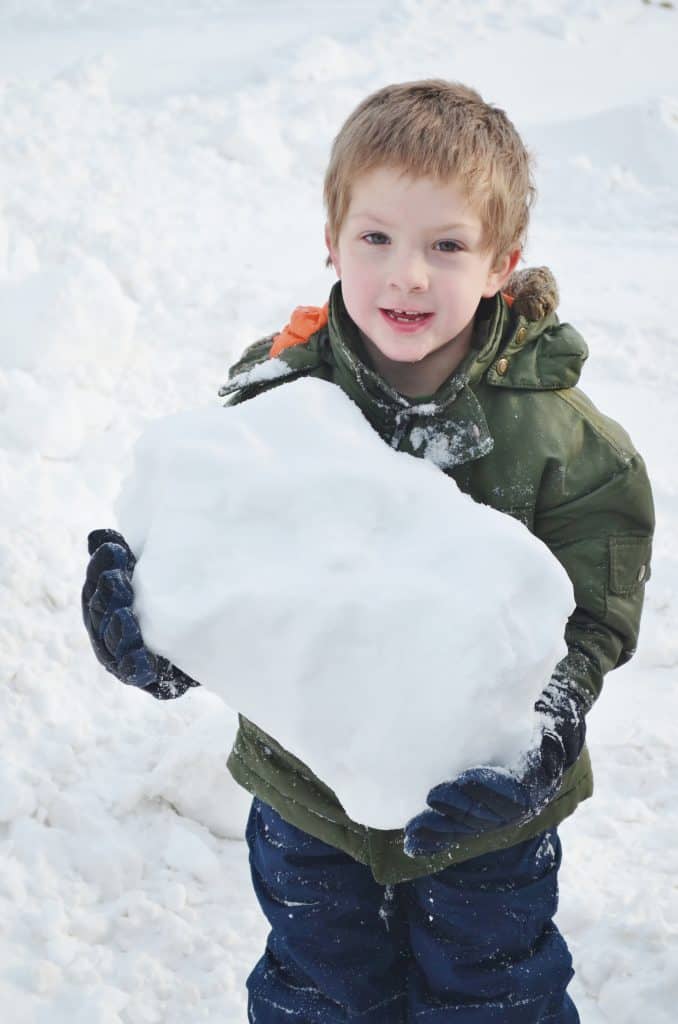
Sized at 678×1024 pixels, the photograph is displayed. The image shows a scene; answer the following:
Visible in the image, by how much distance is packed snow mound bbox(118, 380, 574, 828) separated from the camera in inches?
62.6

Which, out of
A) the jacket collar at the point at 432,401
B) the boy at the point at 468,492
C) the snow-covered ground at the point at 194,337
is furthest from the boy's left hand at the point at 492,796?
the snow-covered ground at the point at 194,337

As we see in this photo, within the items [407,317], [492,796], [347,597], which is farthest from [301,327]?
[492,796]

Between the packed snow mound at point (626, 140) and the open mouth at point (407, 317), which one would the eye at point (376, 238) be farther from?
the packed snow mound at point (626, 140)

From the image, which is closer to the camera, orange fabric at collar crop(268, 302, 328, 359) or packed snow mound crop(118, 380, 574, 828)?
packed snow mound crop(118, 380, 574, 828)

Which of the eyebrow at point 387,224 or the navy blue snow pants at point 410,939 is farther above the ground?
the eyebrow at point 387,224

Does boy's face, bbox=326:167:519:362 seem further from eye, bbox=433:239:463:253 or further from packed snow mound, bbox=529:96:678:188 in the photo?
packed snow mound, bbox=529:96:678:188

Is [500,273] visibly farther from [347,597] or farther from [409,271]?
[347,597]

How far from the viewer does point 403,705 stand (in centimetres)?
160

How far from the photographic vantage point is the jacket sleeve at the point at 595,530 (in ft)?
5.84

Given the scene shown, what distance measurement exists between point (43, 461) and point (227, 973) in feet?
5.56

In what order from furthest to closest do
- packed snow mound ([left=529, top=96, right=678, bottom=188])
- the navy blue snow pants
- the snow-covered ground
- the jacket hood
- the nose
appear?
1. packed snow mound ([left=529, top=96, right=678, bottom=188])
2. the snow-covered ground
3. the navy blue snow pants
4. the jacket hood
5. the nose

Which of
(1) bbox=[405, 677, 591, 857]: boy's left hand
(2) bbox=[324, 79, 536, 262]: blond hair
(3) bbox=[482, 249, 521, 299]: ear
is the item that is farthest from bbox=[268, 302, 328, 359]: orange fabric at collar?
(1) bbox=[405, 677, 591, 857]: boy's left hand

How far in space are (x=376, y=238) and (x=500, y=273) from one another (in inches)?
8.2

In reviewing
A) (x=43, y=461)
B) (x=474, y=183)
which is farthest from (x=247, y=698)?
(x=43, y=461)
